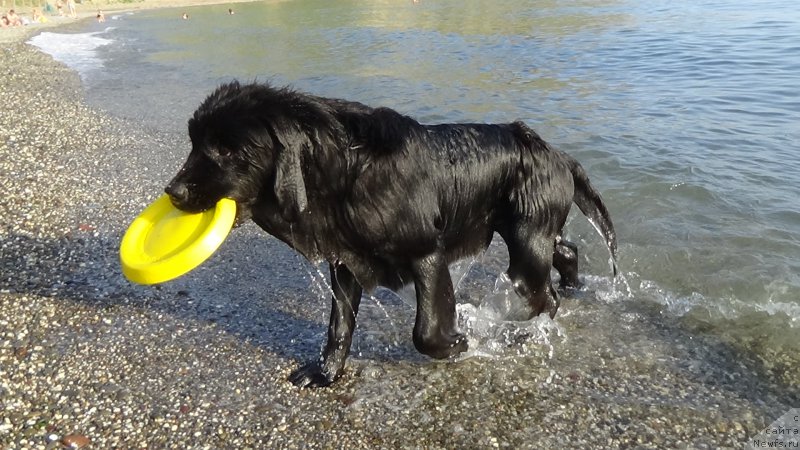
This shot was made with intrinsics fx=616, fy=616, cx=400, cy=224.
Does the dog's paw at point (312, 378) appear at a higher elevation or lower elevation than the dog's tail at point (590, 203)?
lower

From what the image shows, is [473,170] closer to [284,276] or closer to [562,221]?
[562,221]

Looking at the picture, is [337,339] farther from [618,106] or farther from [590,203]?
[618,106]

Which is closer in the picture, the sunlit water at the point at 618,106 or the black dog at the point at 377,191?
the black dog at the point at 377,191

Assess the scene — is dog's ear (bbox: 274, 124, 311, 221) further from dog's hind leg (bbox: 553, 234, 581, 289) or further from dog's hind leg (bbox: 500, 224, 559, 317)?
dog's hind leg (bbox: 553, 234, 581, 289)

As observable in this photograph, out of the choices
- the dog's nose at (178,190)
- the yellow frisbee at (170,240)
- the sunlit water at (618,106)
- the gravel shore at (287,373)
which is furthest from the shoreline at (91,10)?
the dog's nose at (178,190)

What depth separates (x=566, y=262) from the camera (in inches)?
207

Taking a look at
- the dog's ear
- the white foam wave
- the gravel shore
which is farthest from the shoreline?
the dog's ear

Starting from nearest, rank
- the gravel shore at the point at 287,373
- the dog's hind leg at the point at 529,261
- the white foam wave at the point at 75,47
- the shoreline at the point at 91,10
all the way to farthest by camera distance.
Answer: the gravel shore at the point at 287,373
the dog's hind leg at the point at 529,261
the white foam wave at the point at 75,47
the shoreline at the point at 91,10

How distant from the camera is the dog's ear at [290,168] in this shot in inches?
129

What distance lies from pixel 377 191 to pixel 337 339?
3.92ft

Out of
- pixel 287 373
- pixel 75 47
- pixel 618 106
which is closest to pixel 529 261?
pixel 287 373

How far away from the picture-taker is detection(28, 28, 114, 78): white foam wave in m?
20.9

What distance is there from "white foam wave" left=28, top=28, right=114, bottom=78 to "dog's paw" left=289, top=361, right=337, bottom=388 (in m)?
17.4

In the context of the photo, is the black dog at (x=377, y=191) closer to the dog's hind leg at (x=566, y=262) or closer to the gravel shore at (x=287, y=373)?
the gravel shore at (x=287, y=373)
